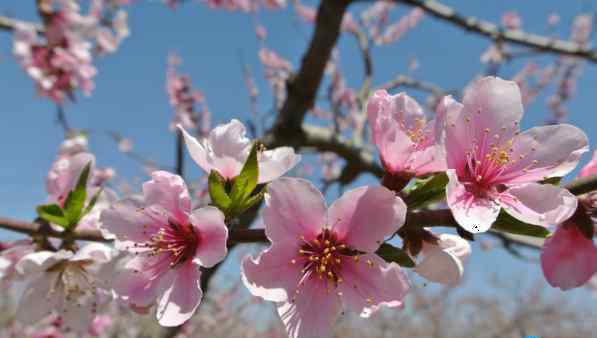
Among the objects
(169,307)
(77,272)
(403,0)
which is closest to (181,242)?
(169,307)

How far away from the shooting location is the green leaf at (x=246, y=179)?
939 millimetres

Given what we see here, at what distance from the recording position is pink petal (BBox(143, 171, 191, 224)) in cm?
99

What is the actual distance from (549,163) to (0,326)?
12.7 m

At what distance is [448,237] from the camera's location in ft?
3.45

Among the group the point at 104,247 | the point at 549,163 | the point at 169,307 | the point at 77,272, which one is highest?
the point at 549,163

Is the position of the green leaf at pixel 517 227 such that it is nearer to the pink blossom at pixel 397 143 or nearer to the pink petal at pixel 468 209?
the pink petal at pixel 468 209

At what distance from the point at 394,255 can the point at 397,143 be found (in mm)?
223

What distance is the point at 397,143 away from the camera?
0.96m

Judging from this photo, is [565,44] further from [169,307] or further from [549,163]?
[169,307]

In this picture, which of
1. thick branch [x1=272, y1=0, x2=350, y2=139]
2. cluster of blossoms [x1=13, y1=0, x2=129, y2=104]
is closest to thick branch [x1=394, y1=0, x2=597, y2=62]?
thick branch [x1=272, y1=0, x2=350, y2=139]

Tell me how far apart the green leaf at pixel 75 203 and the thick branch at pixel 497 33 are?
282 centimetres

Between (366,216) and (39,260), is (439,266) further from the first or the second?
(39,260)

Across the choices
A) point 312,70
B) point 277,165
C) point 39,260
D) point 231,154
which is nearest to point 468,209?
point 277,165

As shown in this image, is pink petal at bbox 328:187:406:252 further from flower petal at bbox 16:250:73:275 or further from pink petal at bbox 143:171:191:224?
flower petal at bbox 16:250:73:275
